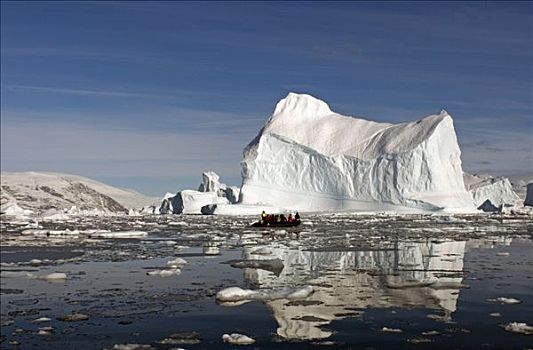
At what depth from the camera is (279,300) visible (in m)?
8.45

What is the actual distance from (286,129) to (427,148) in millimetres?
12192

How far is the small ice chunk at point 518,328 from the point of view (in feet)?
21.7

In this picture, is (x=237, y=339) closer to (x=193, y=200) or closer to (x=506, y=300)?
(x=506, y=300)

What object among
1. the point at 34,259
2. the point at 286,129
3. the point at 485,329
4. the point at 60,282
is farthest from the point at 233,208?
the point at 485,329

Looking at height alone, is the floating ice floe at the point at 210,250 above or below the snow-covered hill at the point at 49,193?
below

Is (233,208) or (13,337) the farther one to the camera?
(233,208)

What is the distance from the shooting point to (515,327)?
266 inches

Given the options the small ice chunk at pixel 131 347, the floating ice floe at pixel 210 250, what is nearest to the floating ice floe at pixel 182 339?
the small ice chunk at pixel 131 347

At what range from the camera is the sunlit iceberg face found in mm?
7559

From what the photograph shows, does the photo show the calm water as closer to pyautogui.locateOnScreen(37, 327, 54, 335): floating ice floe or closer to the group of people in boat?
pyautogui.locateOnScreen(37, 327, 54, 335): floating ice floe

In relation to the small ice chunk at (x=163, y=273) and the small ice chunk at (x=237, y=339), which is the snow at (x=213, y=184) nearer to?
the small ice chunk at (x=163, y=273)

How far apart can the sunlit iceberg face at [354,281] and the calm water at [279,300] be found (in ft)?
0.07

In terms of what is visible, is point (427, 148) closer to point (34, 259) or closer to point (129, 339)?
point (34, 259)

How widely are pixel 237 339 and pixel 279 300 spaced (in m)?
2.31
